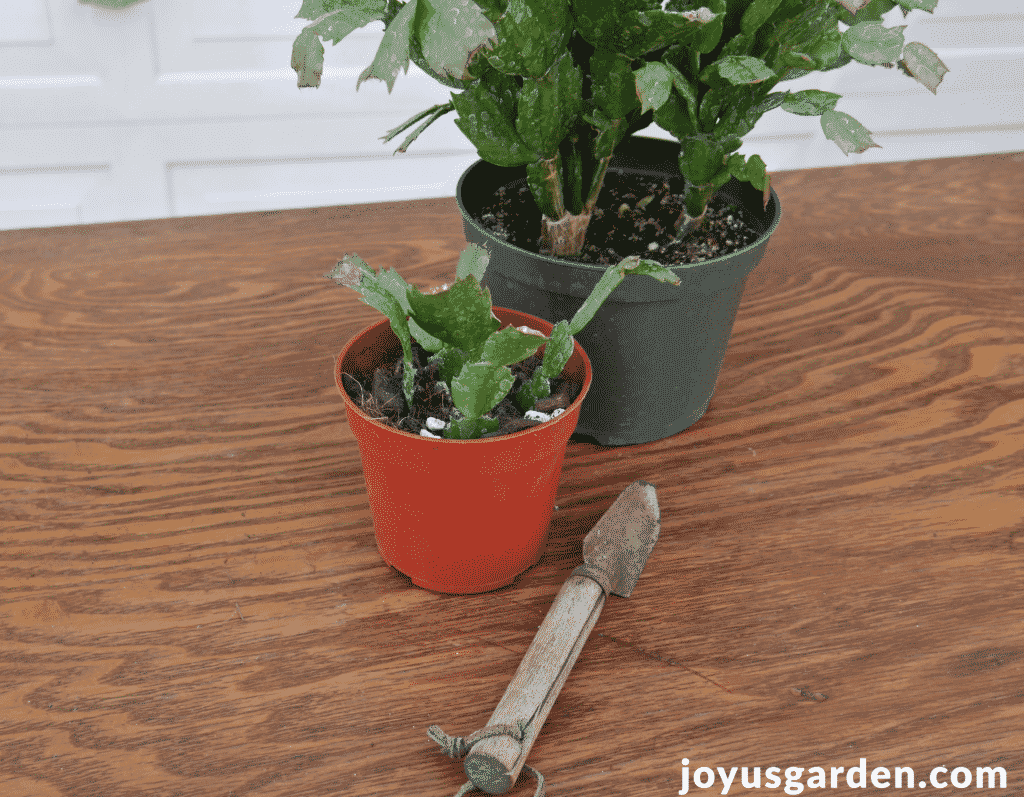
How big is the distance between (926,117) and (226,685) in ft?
7.12

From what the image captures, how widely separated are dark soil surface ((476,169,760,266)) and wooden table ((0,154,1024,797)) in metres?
0.12

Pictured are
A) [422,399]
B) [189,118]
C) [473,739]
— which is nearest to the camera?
[473,739]

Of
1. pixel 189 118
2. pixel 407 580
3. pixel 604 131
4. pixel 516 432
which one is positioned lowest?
pixel 189 118

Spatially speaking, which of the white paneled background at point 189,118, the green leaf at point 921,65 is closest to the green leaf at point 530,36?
the green leaf at point 921,65

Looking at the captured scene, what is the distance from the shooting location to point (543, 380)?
0.47m

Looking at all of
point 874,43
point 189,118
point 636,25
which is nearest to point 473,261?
point 636,25

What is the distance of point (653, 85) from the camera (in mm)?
447

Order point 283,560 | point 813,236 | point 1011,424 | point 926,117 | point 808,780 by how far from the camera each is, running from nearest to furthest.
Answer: point 808,780 → point 283,560 → point 1011,424 → point 813,236 → point 926,117

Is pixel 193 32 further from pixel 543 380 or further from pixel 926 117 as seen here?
pixel 926 117

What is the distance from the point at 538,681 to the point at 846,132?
0.35m

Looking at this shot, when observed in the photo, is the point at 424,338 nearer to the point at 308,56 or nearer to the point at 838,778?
the point at 308,56

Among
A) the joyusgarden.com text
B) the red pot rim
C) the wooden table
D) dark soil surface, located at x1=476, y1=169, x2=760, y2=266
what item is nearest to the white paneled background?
the wooden table

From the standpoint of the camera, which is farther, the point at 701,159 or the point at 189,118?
the point at 189,118

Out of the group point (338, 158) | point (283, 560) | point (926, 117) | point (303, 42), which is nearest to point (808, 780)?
point (283, 560)
